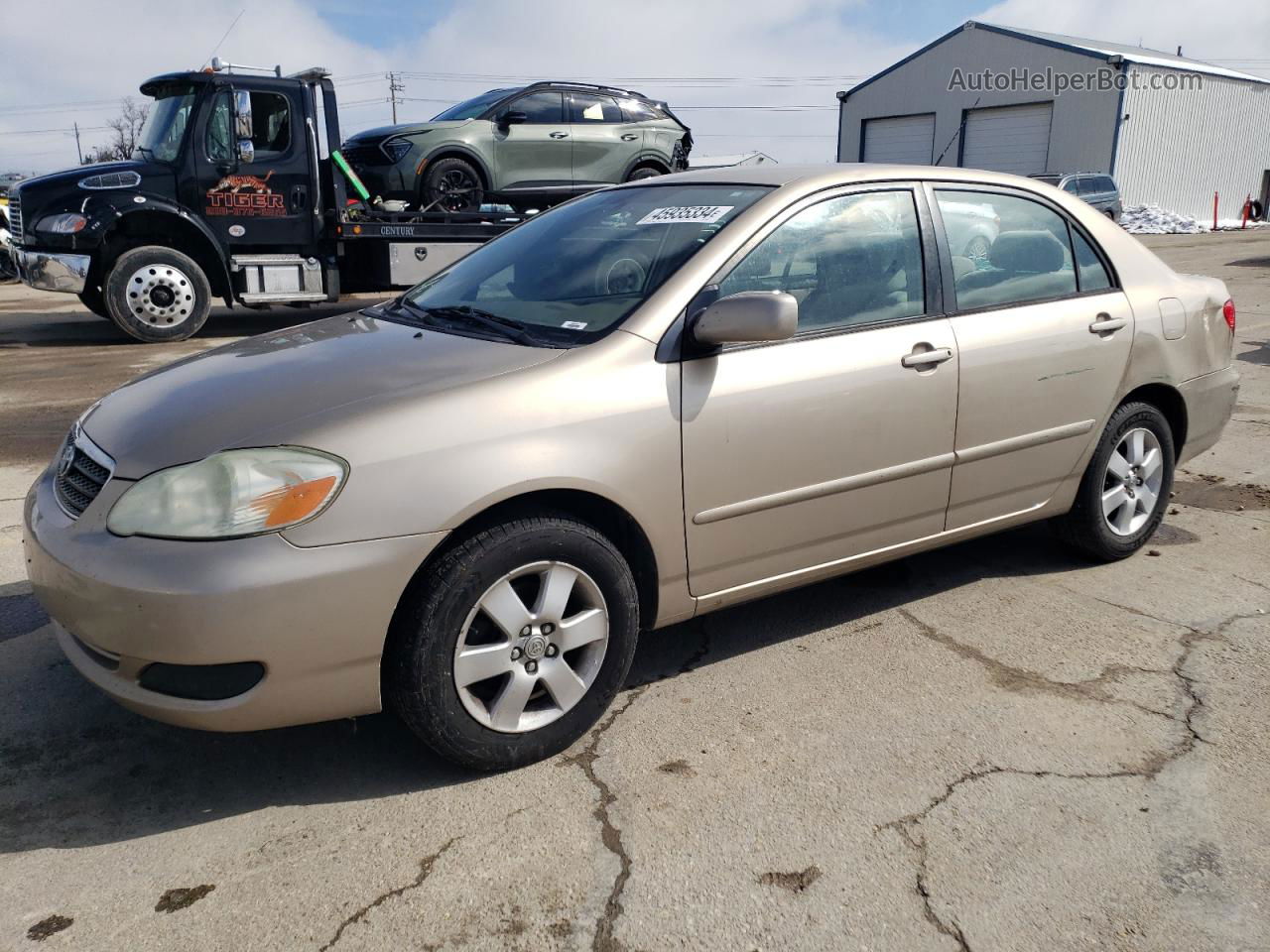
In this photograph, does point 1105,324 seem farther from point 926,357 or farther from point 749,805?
point 749,805

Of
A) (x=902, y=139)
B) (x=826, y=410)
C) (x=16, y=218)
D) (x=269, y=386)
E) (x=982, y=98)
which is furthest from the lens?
(x=902, y=139)

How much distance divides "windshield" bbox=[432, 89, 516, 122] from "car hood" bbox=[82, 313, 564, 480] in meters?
9.30

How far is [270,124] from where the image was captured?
10359mm

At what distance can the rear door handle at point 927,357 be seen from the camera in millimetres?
3400

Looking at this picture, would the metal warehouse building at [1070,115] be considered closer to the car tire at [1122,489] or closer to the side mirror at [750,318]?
the car tire at [1122,489]

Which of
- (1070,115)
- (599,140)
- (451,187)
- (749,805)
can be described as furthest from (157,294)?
(1070,115)

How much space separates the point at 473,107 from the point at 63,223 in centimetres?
458

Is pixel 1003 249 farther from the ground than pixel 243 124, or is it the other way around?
pixel 243 124

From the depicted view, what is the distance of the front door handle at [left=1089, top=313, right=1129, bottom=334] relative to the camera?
3.94 meters

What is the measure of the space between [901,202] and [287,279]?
8668 millimetres

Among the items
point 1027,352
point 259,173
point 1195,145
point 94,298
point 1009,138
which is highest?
point 1009,138

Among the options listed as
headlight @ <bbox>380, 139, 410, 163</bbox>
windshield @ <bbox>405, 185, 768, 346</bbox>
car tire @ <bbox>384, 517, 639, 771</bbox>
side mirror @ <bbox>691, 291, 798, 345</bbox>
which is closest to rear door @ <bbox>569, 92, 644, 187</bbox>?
headlight @ <bbox>380, 139, 410, 163</bbox>

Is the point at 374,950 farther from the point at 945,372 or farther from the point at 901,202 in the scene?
the point at 901,202

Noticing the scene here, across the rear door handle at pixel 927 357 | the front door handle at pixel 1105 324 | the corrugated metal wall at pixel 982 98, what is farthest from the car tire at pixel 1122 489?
the corrugated metal wall at pixel 982 98
